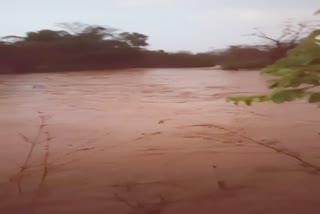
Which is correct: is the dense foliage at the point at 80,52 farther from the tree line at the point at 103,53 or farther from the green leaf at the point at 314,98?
the green leaf at the point at 314,98

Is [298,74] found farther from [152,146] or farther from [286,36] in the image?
[152,146]

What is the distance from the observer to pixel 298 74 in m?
Result: 1.50

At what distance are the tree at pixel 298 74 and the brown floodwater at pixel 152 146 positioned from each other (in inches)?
24.1

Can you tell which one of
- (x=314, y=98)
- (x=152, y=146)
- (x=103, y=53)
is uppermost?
(x=103, y=53)

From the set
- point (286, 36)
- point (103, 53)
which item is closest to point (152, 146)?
point (103, 53)

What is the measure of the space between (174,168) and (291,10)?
1.05 metres

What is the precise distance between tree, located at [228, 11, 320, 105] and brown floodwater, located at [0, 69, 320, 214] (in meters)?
0.61

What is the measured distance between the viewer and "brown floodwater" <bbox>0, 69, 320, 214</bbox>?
1.98 meters

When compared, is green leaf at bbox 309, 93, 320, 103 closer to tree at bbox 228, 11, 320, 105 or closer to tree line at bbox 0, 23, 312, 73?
tree at bbox 228, 11, 320, 105

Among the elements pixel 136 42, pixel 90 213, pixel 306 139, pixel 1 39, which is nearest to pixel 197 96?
pixel 136 42

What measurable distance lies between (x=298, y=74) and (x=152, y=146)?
958mm

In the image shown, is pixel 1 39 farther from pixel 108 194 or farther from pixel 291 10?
Result: pixel 291 10

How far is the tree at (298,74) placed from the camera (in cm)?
149

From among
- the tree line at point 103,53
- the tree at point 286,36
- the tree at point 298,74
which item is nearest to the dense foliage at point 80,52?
the tree line at point 103,53
